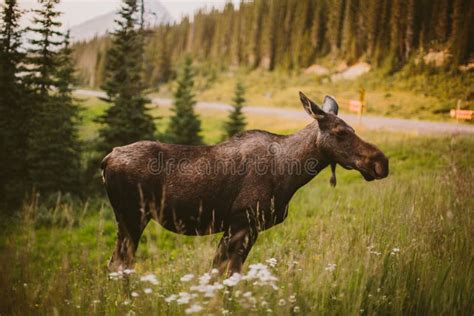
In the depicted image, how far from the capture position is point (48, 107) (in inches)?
369

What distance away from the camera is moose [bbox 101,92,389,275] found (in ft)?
12.2

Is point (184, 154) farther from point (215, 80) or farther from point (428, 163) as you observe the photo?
point (215, 80)

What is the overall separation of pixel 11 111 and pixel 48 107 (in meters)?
1.27

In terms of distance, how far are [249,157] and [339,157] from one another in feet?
3.07

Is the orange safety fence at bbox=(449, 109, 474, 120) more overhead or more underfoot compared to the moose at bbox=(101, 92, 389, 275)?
more overhead

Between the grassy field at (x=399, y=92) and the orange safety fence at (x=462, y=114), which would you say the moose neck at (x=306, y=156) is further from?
the grassy field at (x=399, y=92)

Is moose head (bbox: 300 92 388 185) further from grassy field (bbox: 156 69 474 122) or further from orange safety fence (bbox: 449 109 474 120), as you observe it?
grassy field (bbox: 156 69 474 122)

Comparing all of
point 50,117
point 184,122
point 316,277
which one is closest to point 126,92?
point 50,117

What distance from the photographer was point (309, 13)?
1171 centimetres

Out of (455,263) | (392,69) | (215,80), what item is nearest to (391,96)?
(392,69)

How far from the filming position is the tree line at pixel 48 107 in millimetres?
7910

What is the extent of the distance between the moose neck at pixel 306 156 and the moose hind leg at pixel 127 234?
168 cm

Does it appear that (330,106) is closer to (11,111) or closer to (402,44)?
(402,44)

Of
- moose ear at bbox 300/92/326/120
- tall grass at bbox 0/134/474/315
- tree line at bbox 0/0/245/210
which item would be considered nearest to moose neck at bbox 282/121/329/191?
moose ear at bbox 300/92/326/120
